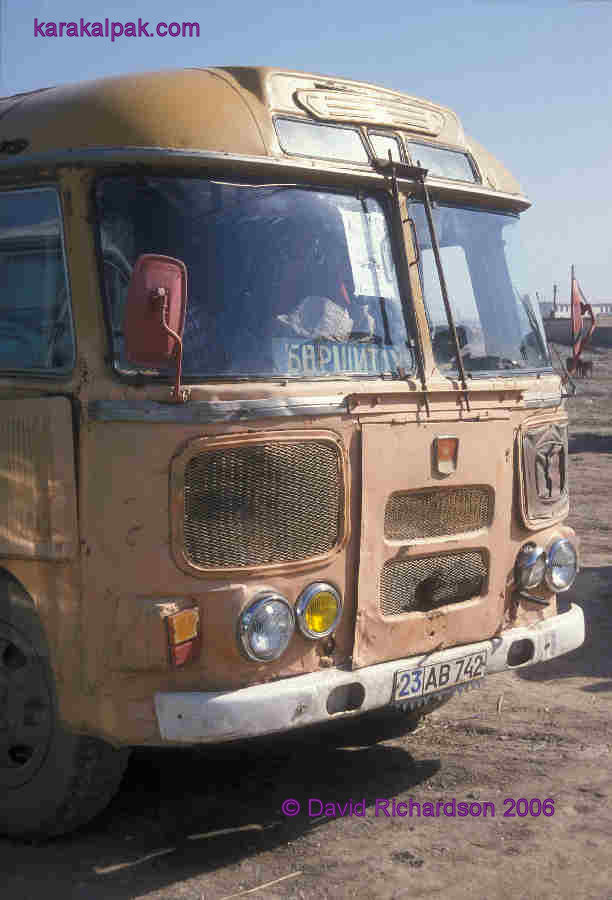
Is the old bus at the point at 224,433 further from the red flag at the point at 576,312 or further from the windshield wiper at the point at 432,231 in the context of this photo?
the red flag at the point at 576,312

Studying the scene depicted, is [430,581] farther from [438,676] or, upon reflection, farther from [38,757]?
[38,757]

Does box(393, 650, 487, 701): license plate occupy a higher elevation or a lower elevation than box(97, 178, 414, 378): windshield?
lower

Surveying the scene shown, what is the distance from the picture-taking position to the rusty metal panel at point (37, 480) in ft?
13.3

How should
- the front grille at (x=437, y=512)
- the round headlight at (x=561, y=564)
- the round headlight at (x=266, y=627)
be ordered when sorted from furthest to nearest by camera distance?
1. the round headlight at (x=561, y=564)
2. the front grille at (x=437, y=512)
3. the round headlight at (x=266, y=627)

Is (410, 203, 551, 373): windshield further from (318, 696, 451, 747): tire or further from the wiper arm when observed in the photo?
(318, 696, 451, 747): tire

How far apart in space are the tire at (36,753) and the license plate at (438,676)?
1065 mm

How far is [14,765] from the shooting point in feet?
14.5

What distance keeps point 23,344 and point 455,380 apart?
1694mm

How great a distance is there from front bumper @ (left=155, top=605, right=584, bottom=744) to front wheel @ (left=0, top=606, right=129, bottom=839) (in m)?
0.50

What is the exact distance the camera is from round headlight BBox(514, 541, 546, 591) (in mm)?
4953

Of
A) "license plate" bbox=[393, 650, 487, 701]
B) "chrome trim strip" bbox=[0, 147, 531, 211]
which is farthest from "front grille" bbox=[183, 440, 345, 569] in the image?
"chrome trim strip" bbox=[0, 147, 531, 211]

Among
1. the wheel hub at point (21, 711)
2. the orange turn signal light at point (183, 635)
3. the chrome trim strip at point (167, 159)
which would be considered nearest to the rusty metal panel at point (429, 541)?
the orange turn signal light at point (183, 635)

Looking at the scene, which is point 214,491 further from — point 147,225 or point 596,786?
point 596,786

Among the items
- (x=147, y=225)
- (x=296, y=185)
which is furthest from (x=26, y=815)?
(x=296, y=185)
